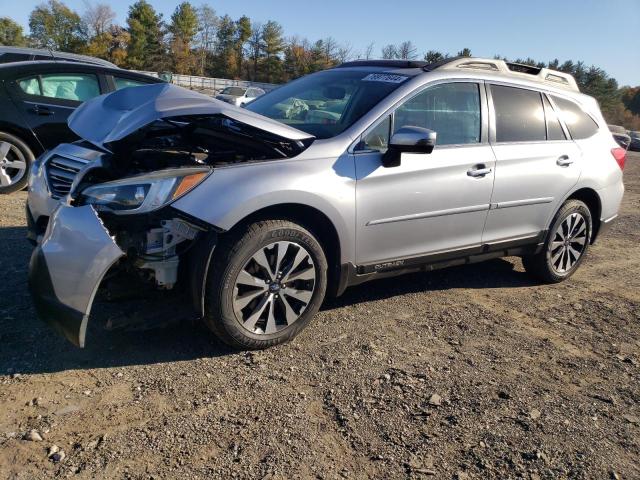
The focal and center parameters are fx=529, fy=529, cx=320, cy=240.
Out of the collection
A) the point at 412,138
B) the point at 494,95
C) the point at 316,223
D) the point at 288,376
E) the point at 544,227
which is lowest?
the point at 288,376

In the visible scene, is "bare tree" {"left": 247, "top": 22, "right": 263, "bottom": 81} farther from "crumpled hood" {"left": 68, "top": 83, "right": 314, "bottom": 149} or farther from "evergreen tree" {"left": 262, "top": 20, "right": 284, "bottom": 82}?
"crumpled hood" {"left": 68, "top": 83, "right": 314, "bottom": 149}

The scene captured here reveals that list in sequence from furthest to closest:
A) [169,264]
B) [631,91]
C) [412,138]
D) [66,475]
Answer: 1. [631,91]
2. [412,138]
3. [169,264]
4. [66,475]

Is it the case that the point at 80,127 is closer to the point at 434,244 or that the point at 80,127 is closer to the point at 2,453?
the point at 2,453

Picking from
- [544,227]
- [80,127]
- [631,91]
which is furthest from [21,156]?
[631,91]

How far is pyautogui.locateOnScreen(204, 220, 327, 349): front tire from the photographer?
304 centimetres

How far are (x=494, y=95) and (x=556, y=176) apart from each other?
0.96 meters

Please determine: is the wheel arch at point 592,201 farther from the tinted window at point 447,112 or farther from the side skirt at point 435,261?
the tinted window at point 447,112

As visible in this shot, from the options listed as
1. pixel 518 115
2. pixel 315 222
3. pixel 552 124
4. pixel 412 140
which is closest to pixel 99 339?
pixel 315 222

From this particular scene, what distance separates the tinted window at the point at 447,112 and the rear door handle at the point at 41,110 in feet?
16.0

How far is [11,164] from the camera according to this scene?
6.40 meters

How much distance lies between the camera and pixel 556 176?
4656mm

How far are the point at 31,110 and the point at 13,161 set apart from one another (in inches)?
25.9

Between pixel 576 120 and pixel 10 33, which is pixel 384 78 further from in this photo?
→ pixel 10 33

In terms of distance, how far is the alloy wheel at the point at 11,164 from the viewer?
6336 millimetres
